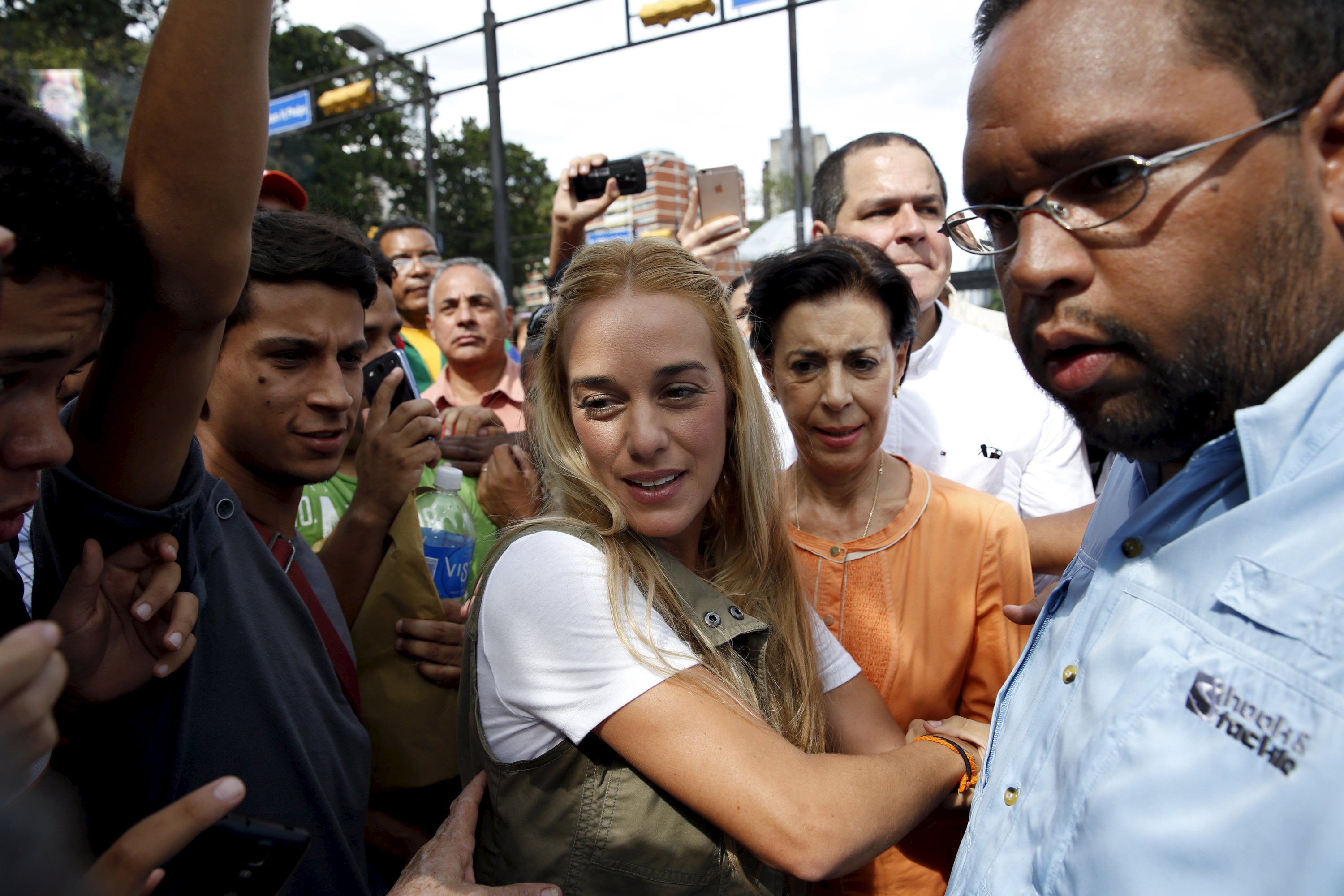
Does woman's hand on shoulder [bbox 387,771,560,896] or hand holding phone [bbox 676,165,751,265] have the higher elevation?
hand holding phone [bbox 676,165,751,265]

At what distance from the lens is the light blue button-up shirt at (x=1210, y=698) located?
0.79 metres

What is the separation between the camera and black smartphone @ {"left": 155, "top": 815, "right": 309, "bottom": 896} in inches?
40.4

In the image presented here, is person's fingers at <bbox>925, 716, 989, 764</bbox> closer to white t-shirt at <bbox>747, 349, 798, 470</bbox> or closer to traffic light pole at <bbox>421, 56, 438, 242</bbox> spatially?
white t-shirt at <bbox>747, 349, 798, 470</bbox>

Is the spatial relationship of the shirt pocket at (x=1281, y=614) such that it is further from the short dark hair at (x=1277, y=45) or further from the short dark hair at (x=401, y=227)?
the short dark hair at (x=401, y=227)

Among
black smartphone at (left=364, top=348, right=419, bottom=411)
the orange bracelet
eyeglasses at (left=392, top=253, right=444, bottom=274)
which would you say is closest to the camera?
the orange bracelet

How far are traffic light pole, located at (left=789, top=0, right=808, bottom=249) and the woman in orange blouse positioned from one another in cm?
763

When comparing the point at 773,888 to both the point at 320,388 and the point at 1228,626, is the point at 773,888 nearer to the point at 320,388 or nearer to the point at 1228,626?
the point at 1228,626

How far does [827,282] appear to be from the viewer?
2.31 metres

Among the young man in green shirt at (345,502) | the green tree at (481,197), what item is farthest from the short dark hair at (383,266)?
the green tree at (481,197)

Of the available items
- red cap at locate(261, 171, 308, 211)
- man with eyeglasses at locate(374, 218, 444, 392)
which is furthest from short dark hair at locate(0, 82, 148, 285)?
man with eyeglasses at locate(374, 218, 444, 392)

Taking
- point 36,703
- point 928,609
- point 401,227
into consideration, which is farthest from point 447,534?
point 401,227

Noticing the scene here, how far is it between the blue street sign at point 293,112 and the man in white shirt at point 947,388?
41.0 feet

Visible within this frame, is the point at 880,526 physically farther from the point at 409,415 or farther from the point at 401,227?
the point at 401,227

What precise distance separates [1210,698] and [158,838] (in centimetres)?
116
